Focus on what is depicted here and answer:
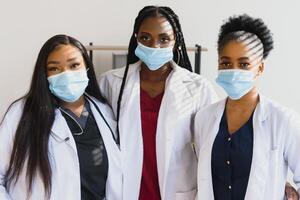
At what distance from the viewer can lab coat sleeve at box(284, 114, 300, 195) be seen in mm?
1236

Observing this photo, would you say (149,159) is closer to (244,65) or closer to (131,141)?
(131,141)

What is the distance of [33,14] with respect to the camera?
6.98 feet

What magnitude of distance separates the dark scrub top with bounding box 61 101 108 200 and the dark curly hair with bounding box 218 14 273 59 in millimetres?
631

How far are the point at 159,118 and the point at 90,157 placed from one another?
Result: 0.36m

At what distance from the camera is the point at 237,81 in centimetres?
130

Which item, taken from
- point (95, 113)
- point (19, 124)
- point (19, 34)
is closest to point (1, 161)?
point (19, 124)

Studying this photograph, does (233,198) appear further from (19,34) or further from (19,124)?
(19,34)

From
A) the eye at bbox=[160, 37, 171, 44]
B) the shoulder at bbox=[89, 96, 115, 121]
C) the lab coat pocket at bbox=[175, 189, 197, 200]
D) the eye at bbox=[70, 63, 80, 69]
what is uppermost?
the eye at bbox=[160, 37, 171, 44]

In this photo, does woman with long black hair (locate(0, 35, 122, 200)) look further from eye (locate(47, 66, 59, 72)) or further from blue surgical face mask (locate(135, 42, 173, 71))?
blue surgical face mask (locate(135, 42, 173, 71))

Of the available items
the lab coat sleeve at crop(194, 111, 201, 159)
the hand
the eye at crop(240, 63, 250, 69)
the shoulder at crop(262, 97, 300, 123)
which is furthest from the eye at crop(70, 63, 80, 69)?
the hand

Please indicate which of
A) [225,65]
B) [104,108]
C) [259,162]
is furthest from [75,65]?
[259,162]

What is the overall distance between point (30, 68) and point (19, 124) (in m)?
0.93

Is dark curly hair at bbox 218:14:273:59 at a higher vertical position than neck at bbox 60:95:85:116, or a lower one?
higher

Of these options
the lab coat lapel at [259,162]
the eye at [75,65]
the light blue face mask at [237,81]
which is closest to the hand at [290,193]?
the lab coat lapel at [259,162]
